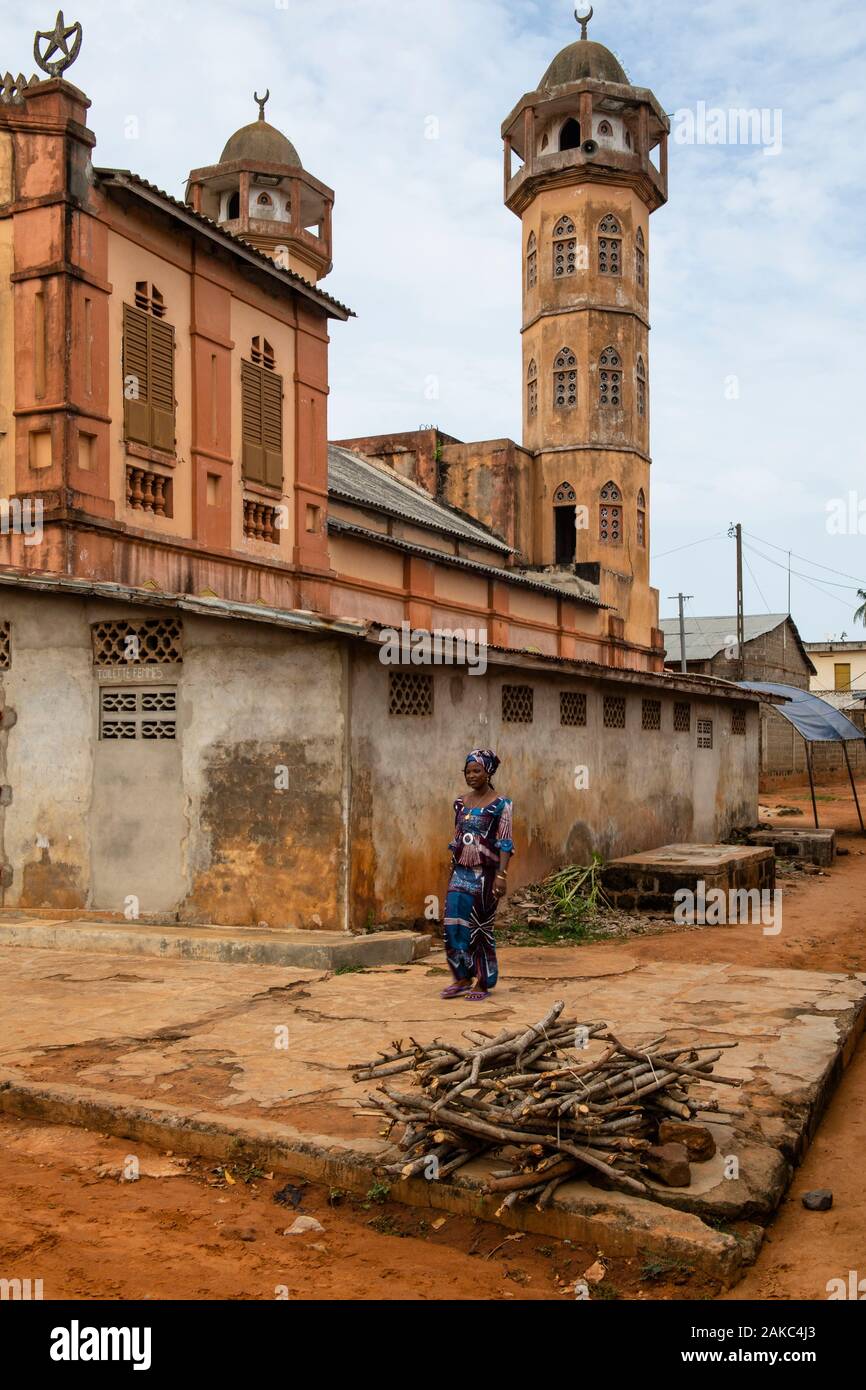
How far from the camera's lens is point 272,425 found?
16.9 meters

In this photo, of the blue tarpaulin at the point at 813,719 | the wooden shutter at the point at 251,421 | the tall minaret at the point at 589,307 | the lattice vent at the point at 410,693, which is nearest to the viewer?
the lattice vent at the point at 410,693

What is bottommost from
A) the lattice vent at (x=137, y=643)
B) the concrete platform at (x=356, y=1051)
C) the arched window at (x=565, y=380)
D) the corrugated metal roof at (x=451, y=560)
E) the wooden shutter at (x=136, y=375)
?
the concrete platform at (x=356, y=1051)

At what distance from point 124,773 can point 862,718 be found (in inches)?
1276

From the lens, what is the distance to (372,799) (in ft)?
30.8

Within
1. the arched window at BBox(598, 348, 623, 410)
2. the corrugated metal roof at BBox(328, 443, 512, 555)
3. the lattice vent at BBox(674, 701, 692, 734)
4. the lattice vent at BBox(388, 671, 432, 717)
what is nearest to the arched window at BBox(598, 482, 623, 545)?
the arched window at BBox(598, 348, 623, 410)

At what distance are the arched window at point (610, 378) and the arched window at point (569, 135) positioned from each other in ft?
18.5

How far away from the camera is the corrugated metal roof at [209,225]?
1344cm

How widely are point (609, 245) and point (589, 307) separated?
1.85 metres

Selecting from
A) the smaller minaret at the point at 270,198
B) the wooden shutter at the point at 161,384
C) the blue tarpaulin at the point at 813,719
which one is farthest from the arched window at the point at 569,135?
the wooden shutter at the point at 161,384

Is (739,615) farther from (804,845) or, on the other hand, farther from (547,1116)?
(547,1116)

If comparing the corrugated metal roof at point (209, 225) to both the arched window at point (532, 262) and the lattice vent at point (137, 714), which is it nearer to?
the lattice vent at point (137, 714)

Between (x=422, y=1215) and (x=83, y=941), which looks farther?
(x=83, y=941)
